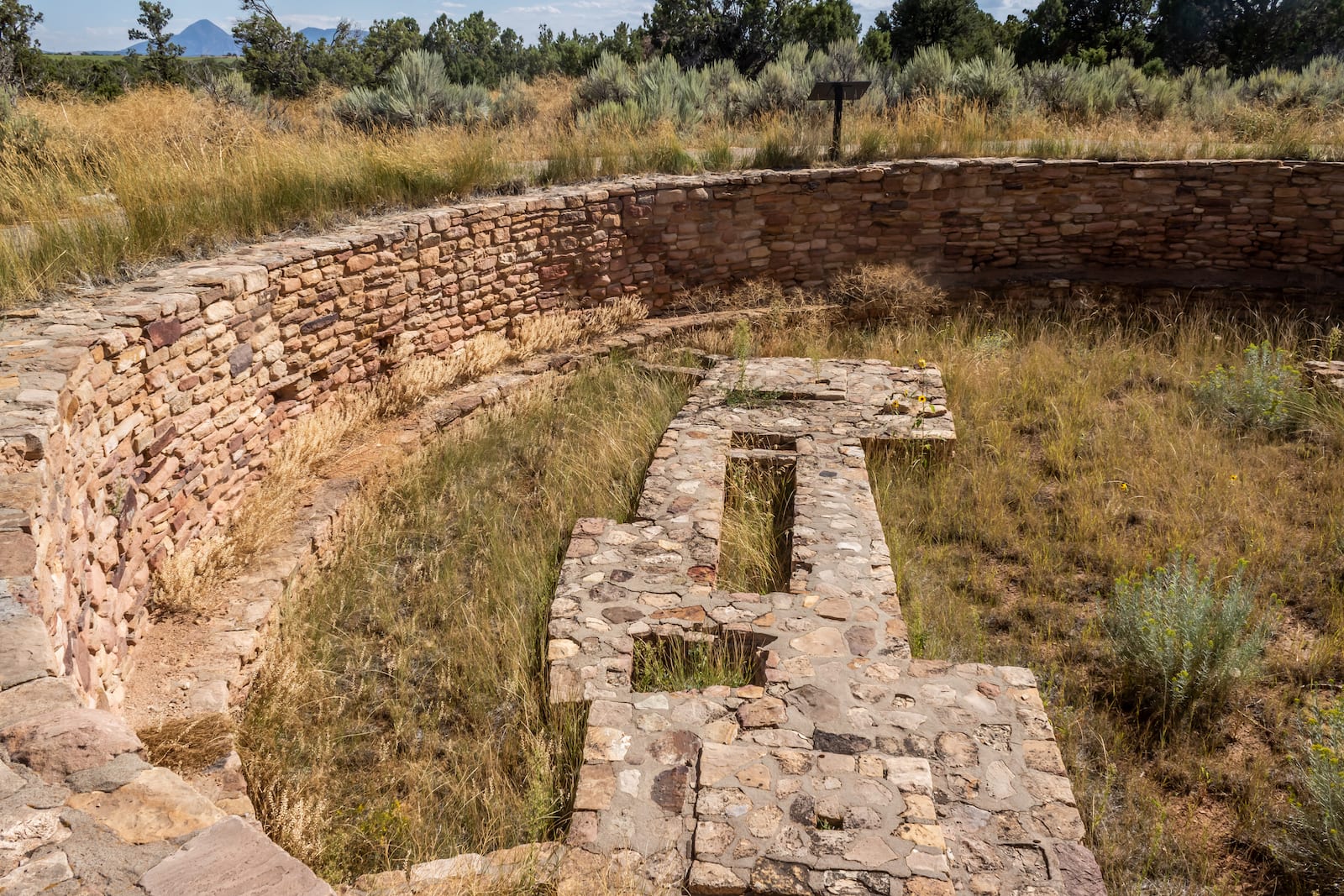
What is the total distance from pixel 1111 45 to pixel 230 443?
2258 centimetres

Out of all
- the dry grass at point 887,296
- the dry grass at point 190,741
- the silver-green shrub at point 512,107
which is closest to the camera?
the dry grass at point 190,741

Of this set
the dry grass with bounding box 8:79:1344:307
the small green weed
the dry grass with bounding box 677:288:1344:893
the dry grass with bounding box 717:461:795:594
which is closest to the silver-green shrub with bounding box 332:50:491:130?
the dry grass with bounding box 8:79:1344:307

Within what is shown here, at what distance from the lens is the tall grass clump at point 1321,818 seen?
303 cm

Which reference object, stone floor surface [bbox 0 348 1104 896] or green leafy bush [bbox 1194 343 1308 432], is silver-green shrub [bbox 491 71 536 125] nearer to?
green leafy bush [bbox 1194 343 1308 432]

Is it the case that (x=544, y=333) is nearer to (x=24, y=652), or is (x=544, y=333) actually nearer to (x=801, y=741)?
(x=801, y=741)

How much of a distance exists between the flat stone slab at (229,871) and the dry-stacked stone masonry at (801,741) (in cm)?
110

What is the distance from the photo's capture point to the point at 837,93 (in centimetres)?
929

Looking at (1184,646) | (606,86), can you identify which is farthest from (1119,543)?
(606,86)

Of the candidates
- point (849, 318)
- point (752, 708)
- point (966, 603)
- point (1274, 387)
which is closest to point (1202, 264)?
point (1274, 387)

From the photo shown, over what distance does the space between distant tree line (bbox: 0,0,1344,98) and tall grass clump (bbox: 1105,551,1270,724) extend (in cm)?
1516

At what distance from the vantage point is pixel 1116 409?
6.64 m

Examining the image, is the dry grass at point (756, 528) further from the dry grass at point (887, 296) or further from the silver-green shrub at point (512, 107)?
the silver-green shrub at point (512, 107)

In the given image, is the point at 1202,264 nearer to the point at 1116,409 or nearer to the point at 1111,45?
the point at 1116,409

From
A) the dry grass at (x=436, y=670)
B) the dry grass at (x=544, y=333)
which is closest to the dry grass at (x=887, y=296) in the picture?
the dry grass at (x=544, y=333)
